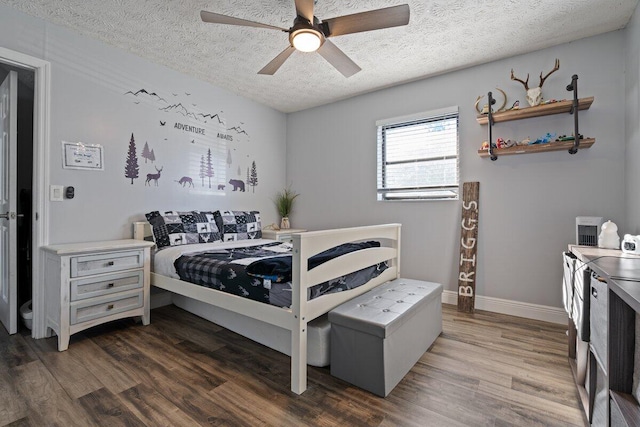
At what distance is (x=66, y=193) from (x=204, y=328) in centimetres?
159

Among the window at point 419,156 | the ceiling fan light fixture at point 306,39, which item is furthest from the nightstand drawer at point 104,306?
the window at point 419,156

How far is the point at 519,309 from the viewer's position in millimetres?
2779

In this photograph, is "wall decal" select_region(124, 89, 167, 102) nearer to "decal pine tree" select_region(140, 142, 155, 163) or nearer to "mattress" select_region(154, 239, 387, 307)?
"decal pine tree" select_region(140, 142, 155, 163)

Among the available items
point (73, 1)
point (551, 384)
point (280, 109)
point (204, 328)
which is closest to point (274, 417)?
point (204, 328)

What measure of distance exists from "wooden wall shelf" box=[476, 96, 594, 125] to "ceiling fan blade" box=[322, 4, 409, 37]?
59.6 inches

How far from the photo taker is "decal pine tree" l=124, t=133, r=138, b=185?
9.38 ft

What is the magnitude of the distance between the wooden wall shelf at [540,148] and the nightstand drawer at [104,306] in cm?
339

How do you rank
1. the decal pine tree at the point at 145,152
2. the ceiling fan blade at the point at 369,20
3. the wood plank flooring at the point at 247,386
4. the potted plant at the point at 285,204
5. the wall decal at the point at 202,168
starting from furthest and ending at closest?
1. the potted plant at the point at 285,204
2. the wall decal at the point at 202,168
3. the decal pine tree at the point at 145,152
4. the ceiling fan blade at the point at 369,20
5. the wood plank flooring at the point at 247,386

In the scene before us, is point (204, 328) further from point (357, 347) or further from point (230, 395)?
point (357, 347)

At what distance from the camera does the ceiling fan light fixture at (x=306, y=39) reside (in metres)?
1.88

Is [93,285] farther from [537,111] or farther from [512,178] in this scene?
[537,111]

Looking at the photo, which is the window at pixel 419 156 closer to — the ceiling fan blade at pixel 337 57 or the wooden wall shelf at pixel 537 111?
the wooden wall shelf at pixel 537 111

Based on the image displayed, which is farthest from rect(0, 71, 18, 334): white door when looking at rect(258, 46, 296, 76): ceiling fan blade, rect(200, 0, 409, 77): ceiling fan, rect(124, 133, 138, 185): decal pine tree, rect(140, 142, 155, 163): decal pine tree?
rect(258, 46, 296, 76): ceiling fan blade

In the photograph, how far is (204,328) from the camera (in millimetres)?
2500
